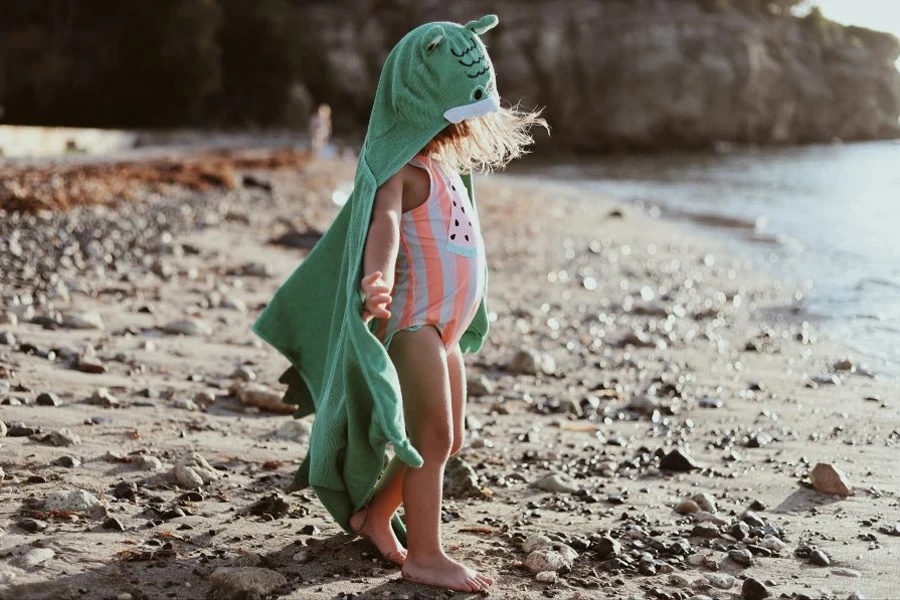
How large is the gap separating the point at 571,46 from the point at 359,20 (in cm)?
1259

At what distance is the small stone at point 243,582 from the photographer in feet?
8.64

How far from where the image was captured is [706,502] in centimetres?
357

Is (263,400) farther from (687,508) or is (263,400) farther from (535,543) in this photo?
(687,508)

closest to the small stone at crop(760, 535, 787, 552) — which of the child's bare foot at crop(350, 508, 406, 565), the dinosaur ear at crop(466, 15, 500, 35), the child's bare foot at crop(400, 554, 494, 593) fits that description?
the child's bare foot at crop(400, 554, 494, 593)

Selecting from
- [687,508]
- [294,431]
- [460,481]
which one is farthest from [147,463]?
[687,508]

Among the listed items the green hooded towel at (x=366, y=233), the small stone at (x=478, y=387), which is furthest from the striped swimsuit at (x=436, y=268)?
the small stone at (x=478, y=387)

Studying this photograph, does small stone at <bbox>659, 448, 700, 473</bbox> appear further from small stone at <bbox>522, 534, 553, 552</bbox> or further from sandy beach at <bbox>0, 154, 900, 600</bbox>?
small stone at <bbox>522, 534, 553, 552</bbox>

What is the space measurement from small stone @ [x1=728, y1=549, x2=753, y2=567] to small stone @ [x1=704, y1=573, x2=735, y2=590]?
0.45 ft

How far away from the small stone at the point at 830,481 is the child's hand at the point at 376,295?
1.95 meters

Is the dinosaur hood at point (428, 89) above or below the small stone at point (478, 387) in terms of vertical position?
above

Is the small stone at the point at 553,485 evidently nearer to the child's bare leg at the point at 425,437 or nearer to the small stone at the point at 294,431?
the child's bare leg at the point at 425,437

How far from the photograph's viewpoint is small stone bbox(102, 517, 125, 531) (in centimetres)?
299

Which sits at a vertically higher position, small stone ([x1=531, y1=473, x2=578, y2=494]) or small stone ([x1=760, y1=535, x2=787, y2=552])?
small stone ([x1=760, y1=535, x2=787, y2=552])

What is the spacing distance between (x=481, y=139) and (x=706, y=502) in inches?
61.6
